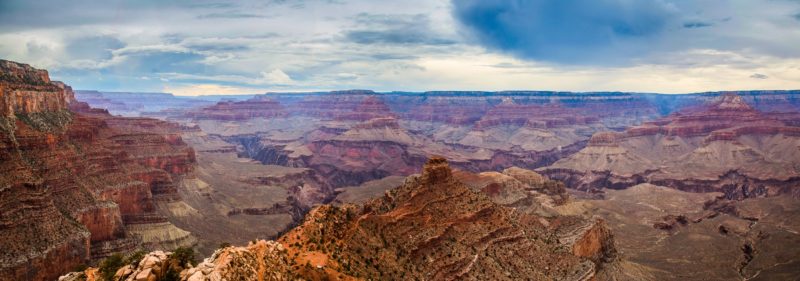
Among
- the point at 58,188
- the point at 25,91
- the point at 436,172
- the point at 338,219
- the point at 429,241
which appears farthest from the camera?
the point at 25,91

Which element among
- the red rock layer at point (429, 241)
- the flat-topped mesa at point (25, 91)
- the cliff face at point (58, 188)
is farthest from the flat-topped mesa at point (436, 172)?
the flat-topped mesa at point (25, 91)

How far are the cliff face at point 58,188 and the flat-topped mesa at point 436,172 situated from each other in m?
48.0

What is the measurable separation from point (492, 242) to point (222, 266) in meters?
32.1

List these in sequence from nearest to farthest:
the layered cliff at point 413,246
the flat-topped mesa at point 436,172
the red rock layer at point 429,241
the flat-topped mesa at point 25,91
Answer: the layered cliff at point 413,246 < the red rock layer at point 429,241 < the flat-topped mesa at point 436,172 < the flat-topped mesa at point 25,91

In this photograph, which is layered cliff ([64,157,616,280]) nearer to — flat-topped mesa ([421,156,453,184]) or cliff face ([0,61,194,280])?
flat-topped mesa ([421,156,453,184])

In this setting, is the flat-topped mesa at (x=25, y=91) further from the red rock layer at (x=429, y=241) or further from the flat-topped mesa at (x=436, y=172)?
the flat-topped mesa at (x=436, y=172)

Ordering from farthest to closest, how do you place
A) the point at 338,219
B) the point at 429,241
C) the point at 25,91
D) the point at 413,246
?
the point at 25,91
the point at 429,241
the point at 413,246
the point at 338,219

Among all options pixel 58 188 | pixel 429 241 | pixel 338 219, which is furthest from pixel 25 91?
pixel 429 241

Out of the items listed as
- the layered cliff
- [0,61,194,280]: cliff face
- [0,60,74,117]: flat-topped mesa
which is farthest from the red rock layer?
[0,60,74,117]: flat-topped mesa

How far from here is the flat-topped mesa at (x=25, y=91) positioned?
82938 mm

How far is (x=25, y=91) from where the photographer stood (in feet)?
299

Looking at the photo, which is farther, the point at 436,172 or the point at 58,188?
the point at 58,188

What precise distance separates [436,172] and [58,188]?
5978cm

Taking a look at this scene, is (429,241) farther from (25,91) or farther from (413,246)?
(25,91)
